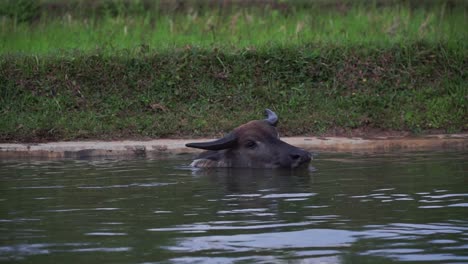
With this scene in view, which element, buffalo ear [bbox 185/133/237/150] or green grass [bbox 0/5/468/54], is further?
green grass [bbox 0/5/468/54]

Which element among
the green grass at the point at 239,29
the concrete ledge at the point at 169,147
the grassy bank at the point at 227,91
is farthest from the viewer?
the green grass at the point at 239,29

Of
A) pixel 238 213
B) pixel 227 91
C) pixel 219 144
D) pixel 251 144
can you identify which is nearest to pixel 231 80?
pixel 227 91

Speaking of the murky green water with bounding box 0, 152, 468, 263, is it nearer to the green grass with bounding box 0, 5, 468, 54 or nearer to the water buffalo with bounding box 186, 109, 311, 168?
the water buffalo with bounding box 186, 109, 311, 168

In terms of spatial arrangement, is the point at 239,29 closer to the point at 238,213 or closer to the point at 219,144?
the point at 219,144

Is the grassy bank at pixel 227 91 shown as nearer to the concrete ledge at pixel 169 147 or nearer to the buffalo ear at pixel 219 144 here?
the concrete ledge at pixel 169 147

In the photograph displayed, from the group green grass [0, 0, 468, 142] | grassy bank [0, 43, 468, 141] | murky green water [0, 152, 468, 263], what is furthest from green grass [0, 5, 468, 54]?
murky green water [0, 152, 468, 263]

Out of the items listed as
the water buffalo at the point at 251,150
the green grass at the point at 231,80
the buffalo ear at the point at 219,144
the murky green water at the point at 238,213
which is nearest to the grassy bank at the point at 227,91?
the green grass at the point at 231,80

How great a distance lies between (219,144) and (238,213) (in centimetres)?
333

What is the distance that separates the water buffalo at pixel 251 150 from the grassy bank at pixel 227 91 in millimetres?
2123

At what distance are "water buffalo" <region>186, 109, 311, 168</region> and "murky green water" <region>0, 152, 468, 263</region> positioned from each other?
0.67 ft

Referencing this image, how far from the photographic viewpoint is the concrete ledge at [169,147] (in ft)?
38.1

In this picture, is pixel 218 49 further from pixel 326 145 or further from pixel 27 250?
pixel 27 250

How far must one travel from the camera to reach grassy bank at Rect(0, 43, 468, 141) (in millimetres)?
12820

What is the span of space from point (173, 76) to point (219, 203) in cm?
674
